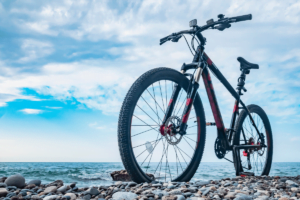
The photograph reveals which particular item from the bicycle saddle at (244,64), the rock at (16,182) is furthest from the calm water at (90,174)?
the rock at (16,182)

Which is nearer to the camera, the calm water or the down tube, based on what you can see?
the down tube

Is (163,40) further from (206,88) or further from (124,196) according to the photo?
(124,196)

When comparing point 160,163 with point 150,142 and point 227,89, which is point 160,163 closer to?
point 150,142

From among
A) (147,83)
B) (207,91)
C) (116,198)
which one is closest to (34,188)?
(116,198)

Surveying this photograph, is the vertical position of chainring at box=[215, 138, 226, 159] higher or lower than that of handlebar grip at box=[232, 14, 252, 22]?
lower

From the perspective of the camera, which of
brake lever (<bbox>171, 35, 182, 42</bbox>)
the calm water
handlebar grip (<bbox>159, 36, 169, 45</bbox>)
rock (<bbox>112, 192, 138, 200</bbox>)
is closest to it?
rock (<bbox>112, 192, 138, 200</bbox>)

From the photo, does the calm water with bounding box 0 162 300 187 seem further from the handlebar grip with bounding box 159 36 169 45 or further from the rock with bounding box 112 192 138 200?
the rock with bounding box 112 192 138 200

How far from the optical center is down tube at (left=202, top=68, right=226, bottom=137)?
410 cm

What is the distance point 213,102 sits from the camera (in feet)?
14.0

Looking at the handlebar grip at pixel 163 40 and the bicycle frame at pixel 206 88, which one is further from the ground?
the handlebar grip at pixel 163 40

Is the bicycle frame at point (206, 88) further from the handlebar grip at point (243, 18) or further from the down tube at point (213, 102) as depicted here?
the handlebar grip at point (243, 18)

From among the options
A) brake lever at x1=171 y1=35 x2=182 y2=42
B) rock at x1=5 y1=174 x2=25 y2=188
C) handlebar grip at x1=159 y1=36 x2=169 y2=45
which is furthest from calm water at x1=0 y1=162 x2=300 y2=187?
brake lever at x1=171 y1=35 x2=182 y2=42

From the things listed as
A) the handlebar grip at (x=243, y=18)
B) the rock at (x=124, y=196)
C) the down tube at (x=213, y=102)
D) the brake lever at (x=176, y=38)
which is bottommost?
the rock at (x=124, y=196)

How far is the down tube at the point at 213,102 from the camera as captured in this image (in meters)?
4.10
